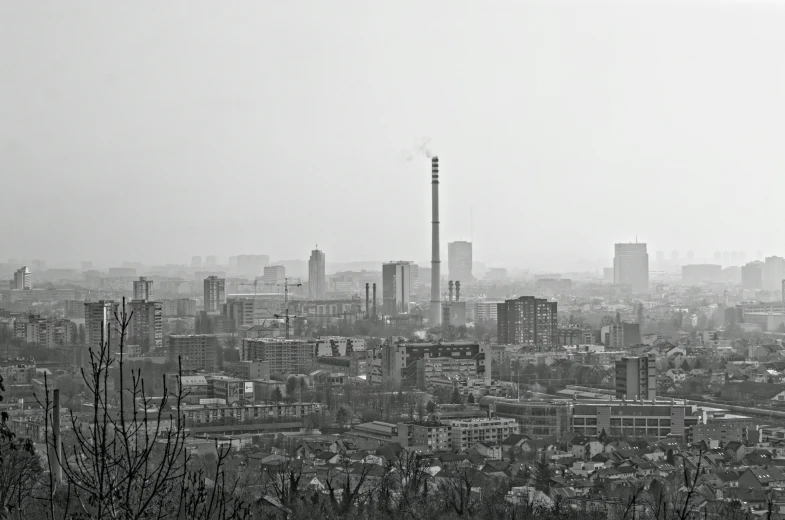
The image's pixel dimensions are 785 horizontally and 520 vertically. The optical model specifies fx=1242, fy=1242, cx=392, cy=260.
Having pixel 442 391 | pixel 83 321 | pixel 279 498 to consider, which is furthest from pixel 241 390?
pixel 279 498

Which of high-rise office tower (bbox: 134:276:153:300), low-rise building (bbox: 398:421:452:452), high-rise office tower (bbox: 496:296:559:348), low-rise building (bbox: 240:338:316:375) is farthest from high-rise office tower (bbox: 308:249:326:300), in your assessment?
low-rise building (bbox: 398:421:452:452)

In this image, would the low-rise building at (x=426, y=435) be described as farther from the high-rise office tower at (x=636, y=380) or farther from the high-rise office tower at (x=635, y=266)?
the high-rise office tower at (x=635, y=266)

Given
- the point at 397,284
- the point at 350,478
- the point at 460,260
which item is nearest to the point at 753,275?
the point at 460,260

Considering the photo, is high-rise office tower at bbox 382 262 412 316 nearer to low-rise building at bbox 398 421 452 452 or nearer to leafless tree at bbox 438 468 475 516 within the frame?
low-rise building at bbox 398 421 452 452

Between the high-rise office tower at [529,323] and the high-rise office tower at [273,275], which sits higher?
the high-rise office tower at [273,275]

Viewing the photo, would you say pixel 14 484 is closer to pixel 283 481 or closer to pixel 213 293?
pixel 283 481

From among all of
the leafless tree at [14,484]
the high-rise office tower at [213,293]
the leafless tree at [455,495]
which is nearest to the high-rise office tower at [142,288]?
the high-rise office tower at [213,293]
